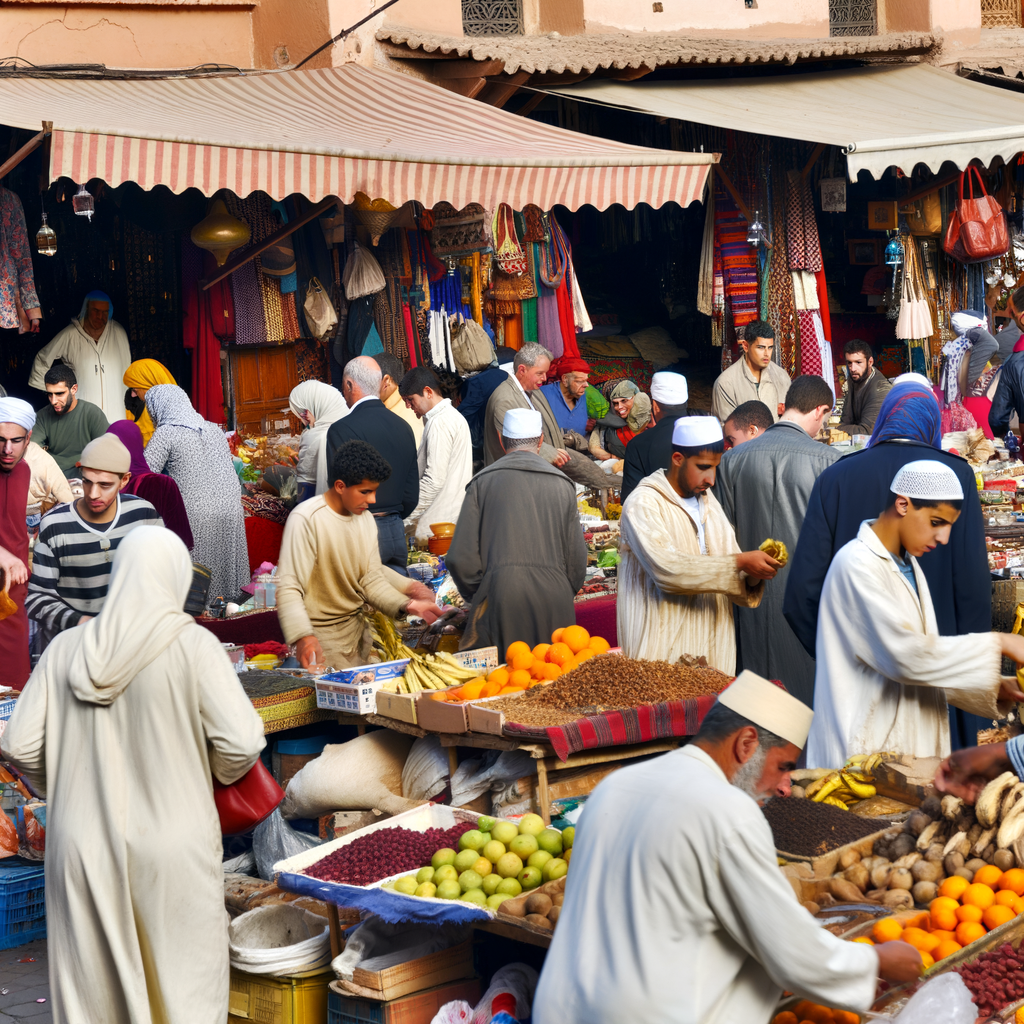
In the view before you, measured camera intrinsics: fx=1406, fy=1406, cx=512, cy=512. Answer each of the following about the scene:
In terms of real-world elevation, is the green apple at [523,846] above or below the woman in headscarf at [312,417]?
below

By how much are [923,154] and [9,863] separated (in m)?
8.19

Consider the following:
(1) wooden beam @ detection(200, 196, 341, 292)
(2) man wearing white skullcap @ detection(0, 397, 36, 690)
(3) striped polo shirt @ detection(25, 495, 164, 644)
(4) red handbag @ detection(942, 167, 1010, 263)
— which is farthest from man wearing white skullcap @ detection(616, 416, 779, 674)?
(4) red handbag @ detection(942, 167, 1010, 263)

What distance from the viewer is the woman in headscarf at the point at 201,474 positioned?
850 cm

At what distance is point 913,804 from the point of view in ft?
14.6

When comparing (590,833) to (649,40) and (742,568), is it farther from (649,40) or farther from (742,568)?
(649,40)

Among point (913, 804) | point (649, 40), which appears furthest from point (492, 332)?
point (913, 804)

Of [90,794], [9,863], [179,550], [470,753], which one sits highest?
[179,550]

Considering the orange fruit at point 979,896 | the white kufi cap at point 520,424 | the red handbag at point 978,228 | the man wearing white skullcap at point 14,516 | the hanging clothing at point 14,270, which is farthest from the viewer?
the red handbag at point 978,228

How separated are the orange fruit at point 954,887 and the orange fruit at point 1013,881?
0.32 feet

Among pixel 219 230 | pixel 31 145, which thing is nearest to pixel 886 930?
pixel 31 145

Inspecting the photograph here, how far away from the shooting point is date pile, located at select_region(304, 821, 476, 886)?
15.0 feet

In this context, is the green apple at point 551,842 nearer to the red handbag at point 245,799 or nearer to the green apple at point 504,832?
the green apple at point 504,832

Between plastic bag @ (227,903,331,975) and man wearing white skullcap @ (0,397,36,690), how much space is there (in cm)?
248

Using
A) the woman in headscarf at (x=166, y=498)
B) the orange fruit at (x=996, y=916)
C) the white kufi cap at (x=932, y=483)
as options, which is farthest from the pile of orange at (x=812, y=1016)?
the woman in headscarf at (x=166, y=498)
